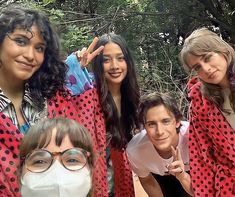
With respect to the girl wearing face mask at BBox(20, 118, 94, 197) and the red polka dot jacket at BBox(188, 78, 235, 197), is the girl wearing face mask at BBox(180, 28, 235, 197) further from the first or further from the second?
the girl wearing face mask at BBox(20, 118, 94, 197)

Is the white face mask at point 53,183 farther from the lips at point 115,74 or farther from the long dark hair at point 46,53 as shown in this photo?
the lips at point 115,74

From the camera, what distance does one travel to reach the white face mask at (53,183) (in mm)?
1558

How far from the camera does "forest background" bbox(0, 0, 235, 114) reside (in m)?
5.91

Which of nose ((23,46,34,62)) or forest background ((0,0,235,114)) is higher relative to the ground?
forest background ((0,0,235,114))

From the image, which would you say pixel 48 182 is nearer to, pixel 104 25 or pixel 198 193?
pixel 198 193

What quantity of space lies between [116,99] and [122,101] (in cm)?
6

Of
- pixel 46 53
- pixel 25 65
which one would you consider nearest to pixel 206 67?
pixel 46 53

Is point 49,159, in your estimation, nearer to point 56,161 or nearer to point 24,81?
point 56,161

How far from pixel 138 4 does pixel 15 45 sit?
4331 millimetres

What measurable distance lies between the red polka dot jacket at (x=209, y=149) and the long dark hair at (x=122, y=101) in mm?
414

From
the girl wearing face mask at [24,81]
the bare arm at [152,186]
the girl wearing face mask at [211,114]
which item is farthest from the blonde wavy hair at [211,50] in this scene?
the bare arm at [152,186]

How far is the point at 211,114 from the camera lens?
2.54 m

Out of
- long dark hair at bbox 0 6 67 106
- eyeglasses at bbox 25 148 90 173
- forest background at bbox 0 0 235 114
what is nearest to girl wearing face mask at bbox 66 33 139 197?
long dark hair at bbox 0 6 67 106

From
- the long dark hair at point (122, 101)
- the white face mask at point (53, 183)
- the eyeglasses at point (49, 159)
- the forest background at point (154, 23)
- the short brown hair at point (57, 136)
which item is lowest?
the white face mask at point (53, 183)
